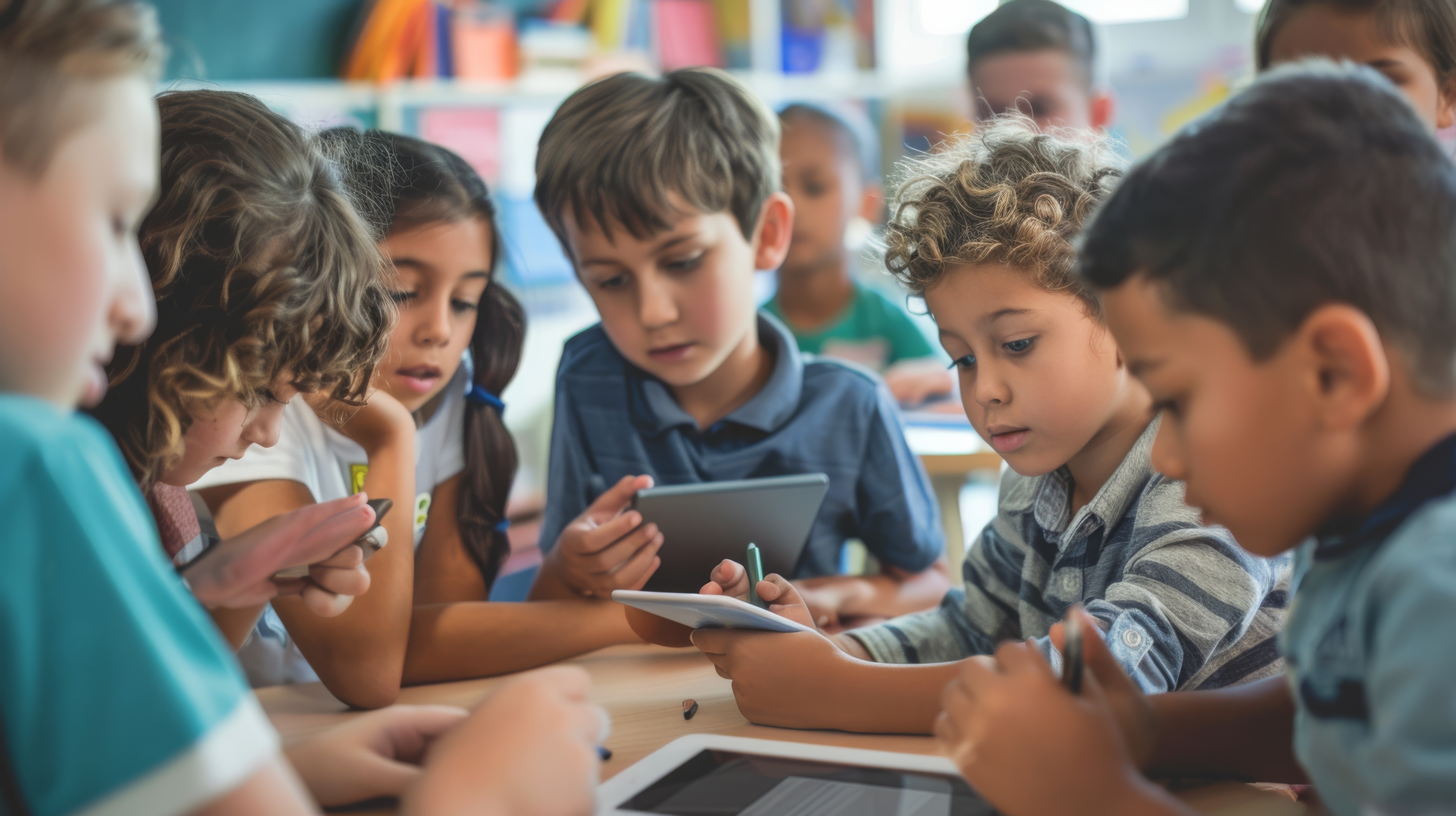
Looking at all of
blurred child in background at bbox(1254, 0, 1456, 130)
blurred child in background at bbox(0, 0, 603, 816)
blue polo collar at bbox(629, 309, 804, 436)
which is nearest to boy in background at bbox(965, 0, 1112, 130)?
blurred child in background at bbox(1254, 0, 1456, 130)

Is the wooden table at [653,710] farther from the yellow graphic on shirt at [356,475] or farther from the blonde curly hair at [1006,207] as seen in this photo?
the blonde curly hair at [1006,207]

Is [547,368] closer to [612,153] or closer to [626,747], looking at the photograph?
[612,153]

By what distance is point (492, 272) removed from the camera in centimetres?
140

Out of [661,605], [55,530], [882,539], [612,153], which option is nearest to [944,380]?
[882,539]

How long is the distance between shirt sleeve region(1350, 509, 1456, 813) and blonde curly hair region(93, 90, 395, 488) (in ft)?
2.60

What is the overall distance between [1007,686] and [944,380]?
1783 mm

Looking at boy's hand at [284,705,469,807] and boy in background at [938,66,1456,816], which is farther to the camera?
boy's hand at [284,705,469,807]

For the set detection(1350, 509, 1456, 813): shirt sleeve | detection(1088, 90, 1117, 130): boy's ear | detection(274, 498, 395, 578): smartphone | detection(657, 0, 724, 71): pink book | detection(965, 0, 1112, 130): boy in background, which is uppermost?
detection(657, 0, 724, 71): pink book

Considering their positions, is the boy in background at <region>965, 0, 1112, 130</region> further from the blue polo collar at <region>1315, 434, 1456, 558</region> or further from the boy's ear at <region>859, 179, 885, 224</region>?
the blue polo collar at <region>1315, 434, 1456, 558</region>

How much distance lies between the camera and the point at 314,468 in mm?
1291

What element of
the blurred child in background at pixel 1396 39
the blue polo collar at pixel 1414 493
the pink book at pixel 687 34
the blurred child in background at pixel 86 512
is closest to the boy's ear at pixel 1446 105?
the blurred child in background at pixel 1396 39

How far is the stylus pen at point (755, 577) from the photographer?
101 centimetres

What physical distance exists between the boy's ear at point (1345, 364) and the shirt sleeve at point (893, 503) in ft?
3.01

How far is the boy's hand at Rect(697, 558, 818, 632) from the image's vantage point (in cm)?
102
